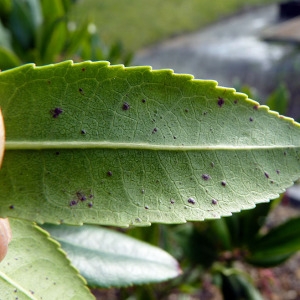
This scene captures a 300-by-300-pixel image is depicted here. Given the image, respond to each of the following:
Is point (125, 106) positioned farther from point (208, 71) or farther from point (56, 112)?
point (208, 71)

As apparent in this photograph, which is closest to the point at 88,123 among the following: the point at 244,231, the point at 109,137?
the point at 109,137

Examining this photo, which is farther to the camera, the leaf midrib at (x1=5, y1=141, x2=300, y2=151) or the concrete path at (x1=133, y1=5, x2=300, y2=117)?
the concrete path at (x1=133, y1=5, x2=300, y2=117)

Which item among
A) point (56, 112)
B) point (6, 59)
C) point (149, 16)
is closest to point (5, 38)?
point (6, 59)

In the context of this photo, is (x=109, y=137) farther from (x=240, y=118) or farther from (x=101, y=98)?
(x=240, y=118)

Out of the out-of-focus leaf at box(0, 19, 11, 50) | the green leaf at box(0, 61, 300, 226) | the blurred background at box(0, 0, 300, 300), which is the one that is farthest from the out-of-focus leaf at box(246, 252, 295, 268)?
the out-of-focus leaf at box(0, 19, 11, 50)

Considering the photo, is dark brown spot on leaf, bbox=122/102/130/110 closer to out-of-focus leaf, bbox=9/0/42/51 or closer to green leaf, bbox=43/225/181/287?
green leaf, bbox=43/225/181/287

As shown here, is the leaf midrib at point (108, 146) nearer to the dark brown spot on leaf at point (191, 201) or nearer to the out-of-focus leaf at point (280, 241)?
the dark brown spot on leaf at point (191, 201)

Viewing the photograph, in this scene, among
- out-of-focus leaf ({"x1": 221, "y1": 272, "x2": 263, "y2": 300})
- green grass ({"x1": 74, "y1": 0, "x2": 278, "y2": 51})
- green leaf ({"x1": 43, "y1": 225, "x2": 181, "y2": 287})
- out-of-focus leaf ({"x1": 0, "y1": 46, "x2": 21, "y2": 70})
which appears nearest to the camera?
green leaf ({"x1": 43, "y1": 225, "x2": 181, "y2": 287})
